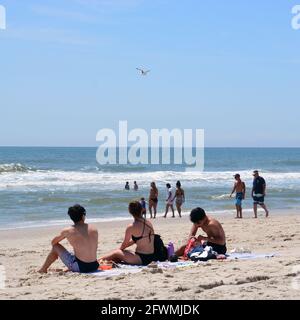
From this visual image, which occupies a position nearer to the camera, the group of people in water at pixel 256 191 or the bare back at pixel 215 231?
the bare back at pixel 215 231

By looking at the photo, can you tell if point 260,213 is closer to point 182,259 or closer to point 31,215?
point 31,215

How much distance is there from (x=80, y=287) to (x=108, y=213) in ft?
43.1

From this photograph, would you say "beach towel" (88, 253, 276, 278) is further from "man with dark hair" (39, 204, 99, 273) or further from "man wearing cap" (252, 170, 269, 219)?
"man wearing cap" (252, 170, 269, 219)

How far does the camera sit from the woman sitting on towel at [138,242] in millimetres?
8383

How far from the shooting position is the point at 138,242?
27.7 ft

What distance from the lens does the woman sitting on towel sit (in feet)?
27.5

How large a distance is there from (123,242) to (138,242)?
0.22 meters

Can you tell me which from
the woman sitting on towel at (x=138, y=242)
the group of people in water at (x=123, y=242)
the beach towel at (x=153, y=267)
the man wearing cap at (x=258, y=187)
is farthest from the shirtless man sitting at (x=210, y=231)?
the man wearing cap at (x=258, y=187)

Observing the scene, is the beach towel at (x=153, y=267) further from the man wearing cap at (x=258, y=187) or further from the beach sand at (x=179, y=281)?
the man wearing cap at (x=258, y=187)

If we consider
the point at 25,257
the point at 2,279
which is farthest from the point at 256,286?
the point at 25,257

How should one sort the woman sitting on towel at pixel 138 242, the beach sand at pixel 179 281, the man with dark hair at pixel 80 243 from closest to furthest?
the beach sand at pixel 179 281 < the man with dark hair at pixel 80 243 < the woman sitting on towel at pixel 138 242

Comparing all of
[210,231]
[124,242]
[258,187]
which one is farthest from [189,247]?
[258,187]

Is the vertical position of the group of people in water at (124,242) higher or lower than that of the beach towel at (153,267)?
higher

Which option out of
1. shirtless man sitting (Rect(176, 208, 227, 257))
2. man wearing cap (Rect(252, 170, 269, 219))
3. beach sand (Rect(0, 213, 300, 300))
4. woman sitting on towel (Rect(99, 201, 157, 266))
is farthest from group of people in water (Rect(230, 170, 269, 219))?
woman sitting on towel (Rect(99, 201, 157, 266))
